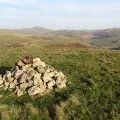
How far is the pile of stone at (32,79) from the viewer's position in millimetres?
20312

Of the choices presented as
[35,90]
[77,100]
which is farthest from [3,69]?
[77,100]

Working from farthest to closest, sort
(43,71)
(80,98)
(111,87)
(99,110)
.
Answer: (43,71) < (111,87) < (80,98) < (99,110)

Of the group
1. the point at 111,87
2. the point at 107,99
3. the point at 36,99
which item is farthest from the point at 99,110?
the point at 36,99

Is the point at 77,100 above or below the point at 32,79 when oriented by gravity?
below

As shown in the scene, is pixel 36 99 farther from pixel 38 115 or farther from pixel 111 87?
pixel 111 87

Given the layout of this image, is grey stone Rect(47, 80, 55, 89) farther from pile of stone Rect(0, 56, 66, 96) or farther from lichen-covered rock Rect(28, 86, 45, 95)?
lichen-covered rock Rect(28, 86, 45, 95)

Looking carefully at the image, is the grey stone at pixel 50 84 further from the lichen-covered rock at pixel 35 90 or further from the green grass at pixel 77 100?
the green grass at pixel 77 100

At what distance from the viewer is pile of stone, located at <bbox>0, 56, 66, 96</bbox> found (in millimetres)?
20312

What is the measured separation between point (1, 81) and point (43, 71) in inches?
128

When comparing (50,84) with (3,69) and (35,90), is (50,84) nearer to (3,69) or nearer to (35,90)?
(35,90)

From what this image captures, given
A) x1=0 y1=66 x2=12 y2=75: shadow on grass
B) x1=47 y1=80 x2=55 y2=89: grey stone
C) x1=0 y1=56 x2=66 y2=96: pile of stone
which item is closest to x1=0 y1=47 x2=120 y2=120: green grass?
x1=0 y1=56 x2=66 y2=96: pile of stone

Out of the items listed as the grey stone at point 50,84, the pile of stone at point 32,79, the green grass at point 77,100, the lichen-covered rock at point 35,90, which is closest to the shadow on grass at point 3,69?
the pile of stone at point 32,79

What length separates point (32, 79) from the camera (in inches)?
824

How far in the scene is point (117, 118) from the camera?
16.2 metres
